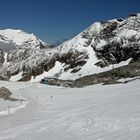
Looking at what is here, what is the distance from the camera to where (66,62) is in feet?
623

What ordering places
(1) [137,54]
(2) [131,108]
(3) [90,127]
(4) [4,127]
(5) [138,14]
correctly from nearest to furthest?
(3) [90,127] → (4) [4,127] → (2) [131,108] → (1) [137,54] → (5) [138,14]

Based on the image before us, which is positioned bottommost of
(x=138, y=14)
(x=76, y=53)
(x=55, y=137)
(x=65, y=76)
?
(x=55, y=137)

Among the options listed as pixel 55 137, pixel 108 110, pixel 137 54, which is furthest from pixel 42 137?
pixel 137 54

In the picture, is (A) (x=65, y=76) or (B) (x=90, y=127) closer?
(B) (x=90, y=127)

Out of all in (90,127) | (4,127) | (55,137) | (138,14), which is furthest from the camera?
(138,14)

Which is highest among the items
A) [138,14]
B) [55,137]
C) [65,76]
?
[138,14]

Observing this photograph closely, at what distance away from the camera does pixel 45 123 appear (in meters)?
27.8

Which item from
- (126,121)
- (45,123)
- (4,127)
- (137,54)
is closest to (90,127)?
(126,121)

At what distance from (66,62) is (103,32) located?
→ 79.4ft

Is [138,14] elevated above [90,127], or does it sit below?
above

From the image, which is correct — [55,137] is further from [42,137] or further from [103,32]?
[103,32]

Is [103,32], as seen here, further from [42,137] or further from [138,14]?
[42,137]

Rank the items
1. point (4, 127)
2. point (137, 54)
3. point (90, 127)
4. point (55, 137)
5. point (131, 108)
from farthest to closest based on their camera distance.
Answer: point (137, 54), point (131, 108), point (4, 127), point (90, 127), point (55, 137)

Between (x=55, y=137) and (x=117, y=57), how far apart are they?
153 metres
